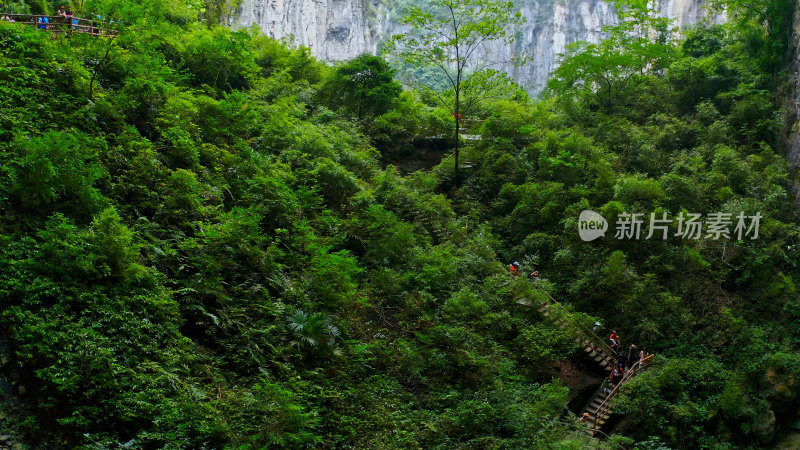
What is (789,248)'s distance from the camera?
14.1 meters

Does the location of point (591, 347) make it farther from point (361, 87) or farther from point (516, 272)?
point (361, 87)

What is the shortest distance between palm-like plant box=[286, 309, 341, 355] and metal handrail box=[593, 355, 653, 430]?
654 centimetres

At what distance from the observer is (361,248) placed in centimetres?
1243

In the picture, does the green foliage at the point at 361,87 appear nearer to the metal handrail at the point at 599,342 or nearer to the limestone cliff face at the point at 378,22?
the metal handrail at the point at 599,342

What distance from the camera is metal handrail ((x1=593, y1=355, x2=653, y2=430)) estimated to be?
37.5ft

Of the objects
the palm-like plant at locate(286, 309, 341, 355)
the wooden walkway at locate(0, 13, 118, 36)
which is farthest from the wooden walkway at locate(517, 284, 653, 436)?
the wooden walkway at locate(0, 13, 118, 36)

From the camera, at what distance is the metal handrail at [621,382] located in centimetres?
1142

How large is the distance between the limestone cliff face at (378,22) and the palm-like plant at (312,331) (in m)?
34.4

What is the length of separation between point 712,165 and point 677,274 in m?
4.40

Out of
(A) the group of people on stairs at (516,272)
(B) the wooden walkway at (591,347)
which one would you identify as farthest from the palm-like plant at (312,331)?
(A) the group of people on stairs at (516,272)

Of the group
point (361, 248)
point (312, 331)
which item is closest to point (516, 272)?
point (361, 248)

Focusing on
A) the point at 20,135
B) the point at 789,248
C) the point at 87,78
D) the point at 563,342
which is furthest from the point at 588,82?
the point at 20,135

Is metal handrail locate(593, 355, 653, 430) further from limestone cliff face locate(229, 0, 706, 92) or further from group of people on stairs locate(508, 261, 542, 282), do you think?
limestone cliff face locate(229, 0, 706, 92)

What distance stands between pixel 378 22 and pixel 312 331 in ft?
183
